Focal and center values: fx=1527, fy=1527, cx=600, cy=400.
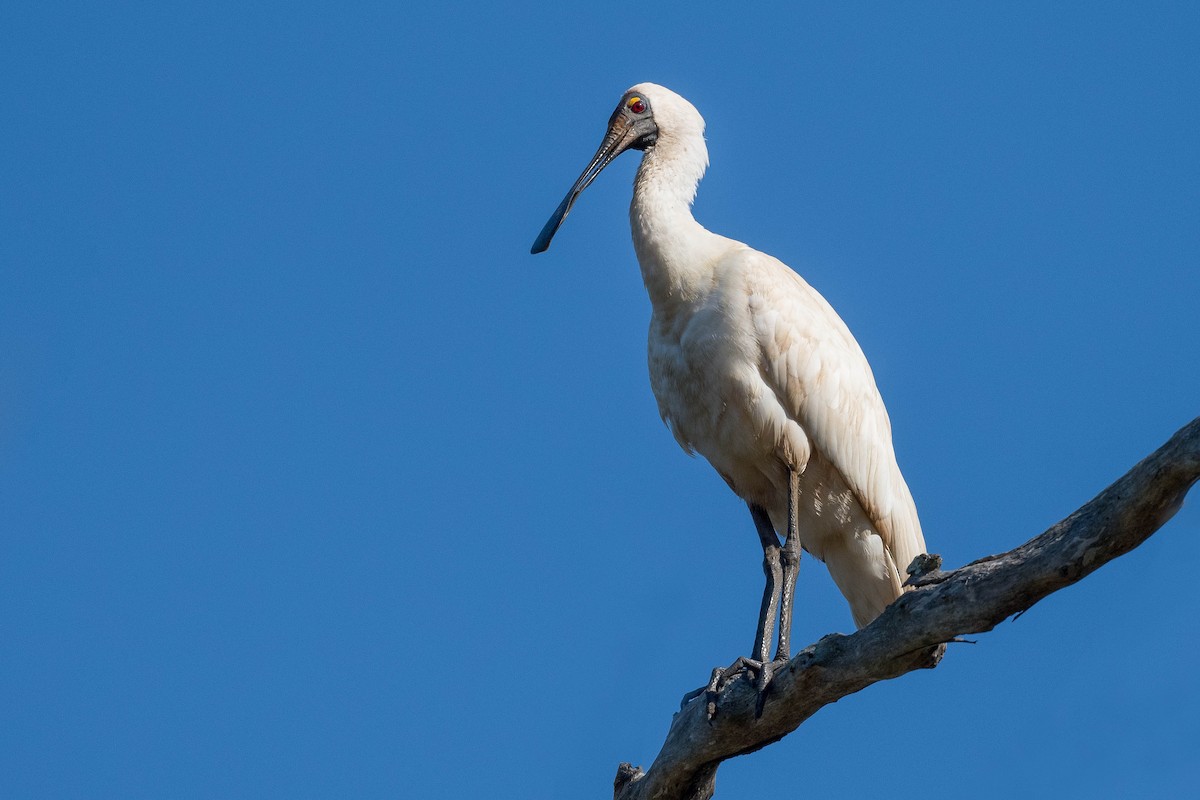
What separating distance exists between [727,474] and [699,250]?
1.49 metres

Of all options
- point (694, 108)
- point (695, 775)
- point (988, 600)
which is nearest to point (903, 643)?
point (988, 600)

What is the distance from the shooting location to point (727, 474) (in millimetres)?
10086

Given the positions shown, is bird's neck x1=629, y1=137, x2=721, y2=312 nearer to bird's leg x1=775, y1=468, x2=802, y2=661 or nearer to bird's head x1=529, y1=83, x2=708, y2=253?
bird's head x1=529, y1=83, x2=708, y2=253

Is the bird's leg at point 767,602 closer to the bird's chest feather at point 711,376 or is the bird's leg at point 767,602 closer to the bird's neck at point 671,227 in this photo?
the bird's chest feather at point 711,376

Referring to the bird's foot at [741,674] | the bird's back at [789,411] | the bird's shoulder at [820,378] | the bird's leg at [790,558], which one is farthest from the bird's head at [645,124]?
the bird's foot at [741,674]

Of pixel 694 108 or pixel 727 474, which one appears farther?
pixel 694 108

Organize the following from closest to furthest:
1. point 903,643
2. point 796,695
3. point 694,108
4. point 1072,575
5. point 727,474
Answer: point 1072,575
point 903,643
point 796,695
point 727,474
point 694,108

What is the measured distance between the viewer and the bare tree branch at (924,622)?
6.11 metres

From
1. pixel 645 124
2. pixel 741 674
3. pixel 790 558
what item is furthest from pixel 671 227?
pixel 741 674

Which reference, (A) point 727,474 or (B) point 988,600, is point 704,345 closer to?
(A) point 727,474

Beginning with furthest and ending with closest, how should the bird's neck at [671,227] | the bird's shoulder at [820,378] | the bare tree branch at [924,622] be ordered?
the bird's neck at [671,227] → the bird's shoulder at [820,378] → the bare tree branch at [924,622]

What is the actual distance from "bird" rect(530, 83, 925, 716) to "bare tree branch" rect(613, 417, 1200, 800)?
3.16 ft

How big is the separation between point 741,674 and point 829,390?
2.19m

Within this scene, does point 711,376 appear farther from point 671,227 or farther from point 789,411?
point 671,227
